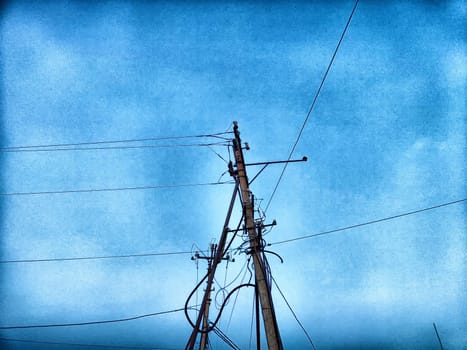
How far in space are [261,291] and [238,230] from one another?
74.9 inches

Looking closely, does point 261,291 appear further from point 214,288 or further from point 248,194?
point 214,288

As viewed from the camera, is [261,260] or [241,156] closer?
[261,260]

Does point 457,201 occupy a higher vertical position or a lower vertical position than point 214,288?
lower

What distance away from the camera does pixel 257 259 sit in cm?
814

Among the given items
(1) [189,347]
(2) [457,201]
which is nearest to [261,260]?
(1) [189,347]

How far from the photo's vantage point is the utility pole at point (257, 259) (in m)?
7.21

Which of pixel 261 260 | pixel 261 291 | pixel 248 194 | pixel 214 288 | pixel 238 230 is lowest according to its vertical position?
pixel 261 291

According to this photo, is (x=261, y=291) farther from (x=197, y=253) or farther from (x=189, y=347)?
(x=197, y=253)

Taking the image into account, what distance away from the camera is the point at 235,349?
10102mm

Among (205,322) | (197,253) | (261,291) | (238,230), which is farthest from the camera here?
(197,253)

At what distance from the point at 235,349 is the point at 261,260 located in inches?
164

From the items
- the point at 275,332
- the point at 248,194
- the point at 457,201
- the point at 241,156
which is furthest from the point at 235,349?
the point at 457,201

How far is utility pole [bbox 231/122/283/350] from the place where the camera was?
7.21 meters

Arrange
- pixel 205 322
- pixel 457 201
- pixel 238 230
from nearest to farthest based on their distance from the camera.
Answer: pixel 238 230 → pixel 457 201 → pixel 205 322
